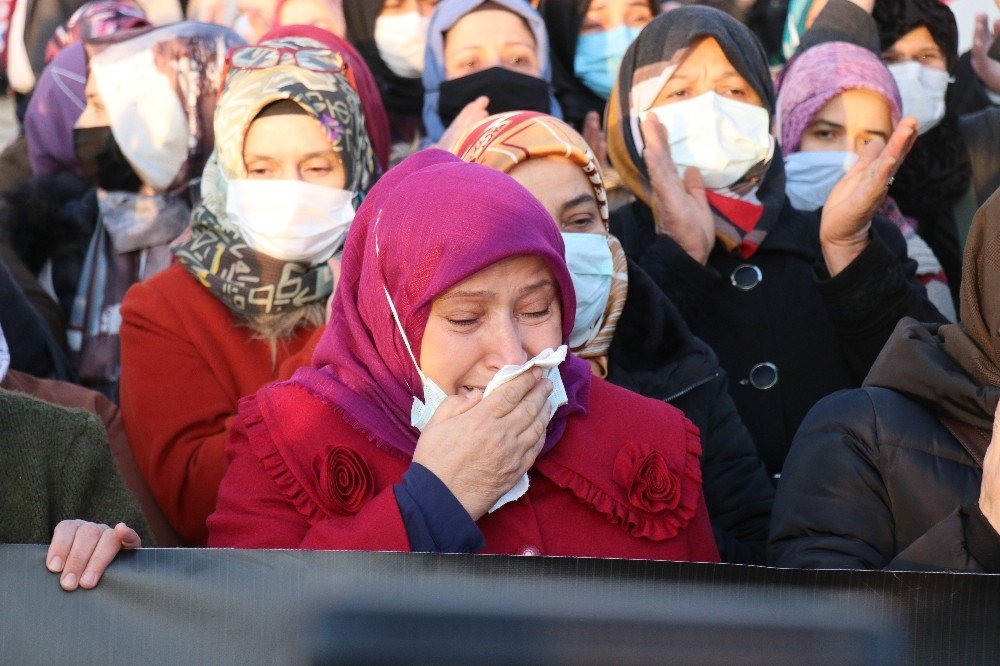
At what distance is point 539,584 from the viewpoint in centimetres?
240

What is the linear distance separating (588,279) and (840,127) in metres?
1.84

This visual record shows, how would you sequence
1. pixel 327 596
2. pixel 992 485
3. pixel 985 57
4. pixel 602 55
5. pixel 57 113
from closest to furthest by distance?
pixel 327 596
pixel 992 485
pixel 57 113
pixel 602 55
pixel 985 57

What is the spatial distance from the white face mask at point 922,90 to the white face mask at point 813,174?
71cm

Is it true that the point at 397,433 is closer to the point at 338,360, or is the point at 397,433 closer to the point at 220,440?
the point at 338,360

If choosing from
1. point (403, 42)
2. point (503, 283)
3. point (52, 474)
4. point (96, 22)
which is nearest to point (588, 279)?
point (503, 283)

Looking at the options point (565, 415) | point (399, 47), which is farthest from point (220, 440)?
point (399, 47)

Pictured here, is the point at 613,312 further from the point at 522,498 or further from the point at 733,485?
the point at 522,498

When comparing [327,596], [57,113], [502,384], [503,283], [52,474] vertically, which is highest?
[503,283]

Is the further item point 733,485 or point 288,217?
point 288,217

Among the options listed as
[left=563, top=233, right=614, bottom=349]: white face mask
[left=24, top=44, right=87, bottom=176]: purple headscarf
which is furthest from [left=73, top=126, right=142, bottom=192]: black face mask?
[left=563, top=233, right=614, bottom=349]: white face mask

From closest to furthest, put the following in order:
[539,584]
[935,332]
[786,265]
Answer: [539,584]
[935,332]
[786,265]

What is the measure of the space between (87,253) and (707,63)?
2.19 meters

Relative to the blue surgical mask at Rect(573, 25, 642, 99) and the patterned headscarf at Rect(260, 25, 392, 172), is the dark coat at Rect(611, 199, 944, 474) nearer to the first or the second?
the patterned headscarf at Rect(260, 25, 392, 172)

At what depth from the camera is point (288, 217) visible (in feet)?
13.7
